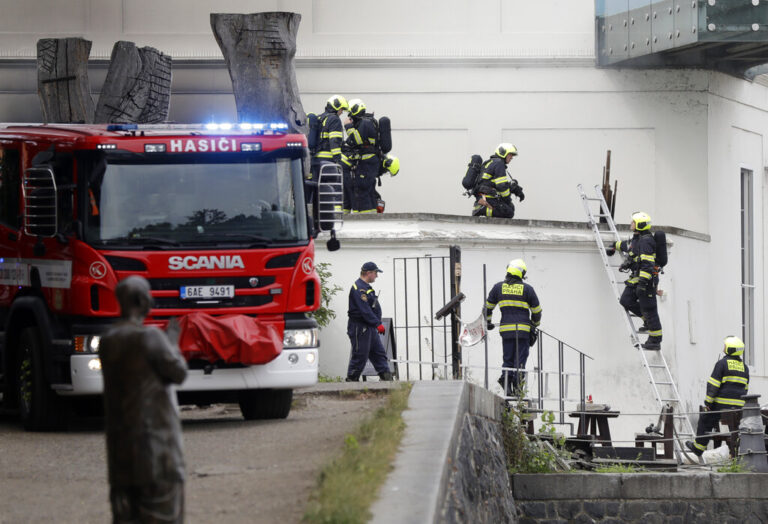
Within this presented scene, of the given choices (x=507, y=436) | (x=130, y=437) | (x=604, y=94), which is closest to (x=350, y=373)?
(x=507, y=436)

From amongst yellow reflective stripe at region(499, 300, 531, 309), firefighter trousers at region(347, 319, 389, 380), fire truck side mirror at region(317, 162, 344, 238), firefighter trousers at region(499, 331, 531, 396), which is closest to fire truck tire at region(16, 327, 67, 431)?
fire truck side mirror at region(317, 162, 344, 238)

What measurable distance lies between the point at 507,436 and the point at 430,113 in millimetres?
11406

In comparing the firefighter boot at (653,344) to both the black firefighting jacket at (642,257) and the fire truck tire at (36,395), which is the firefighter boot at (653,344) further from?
the fire truck tire at (36,395)

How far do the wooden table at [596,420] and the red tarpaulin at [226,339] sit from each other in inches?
256

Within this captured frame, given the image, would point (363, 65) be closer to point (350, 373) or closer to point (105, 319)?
point (350, 373)

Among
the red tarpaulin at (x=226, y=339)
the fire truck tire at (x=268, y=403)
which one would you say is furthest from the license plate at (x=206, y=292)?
the fire truck tire at (x=268, y=403)

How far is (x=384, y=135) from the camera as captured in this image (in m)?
22.5

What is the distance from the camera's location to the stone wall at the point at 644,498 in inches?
641

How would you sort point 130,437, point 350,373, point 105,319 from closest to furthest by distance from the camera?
1. point 130,437
2. point 105,319
3. point 350,373

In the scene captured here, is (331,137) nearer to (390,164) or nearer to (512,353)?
(390,164)

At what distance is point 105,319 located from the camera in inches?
511

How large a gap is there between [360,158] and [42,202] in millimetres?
9575

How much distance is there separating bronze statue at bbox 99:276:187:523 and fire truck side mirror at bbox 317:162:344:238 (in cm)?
638

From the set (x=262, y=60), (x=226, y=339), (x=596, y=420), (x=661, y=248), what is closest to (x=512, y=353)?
(x=596, y=420)
